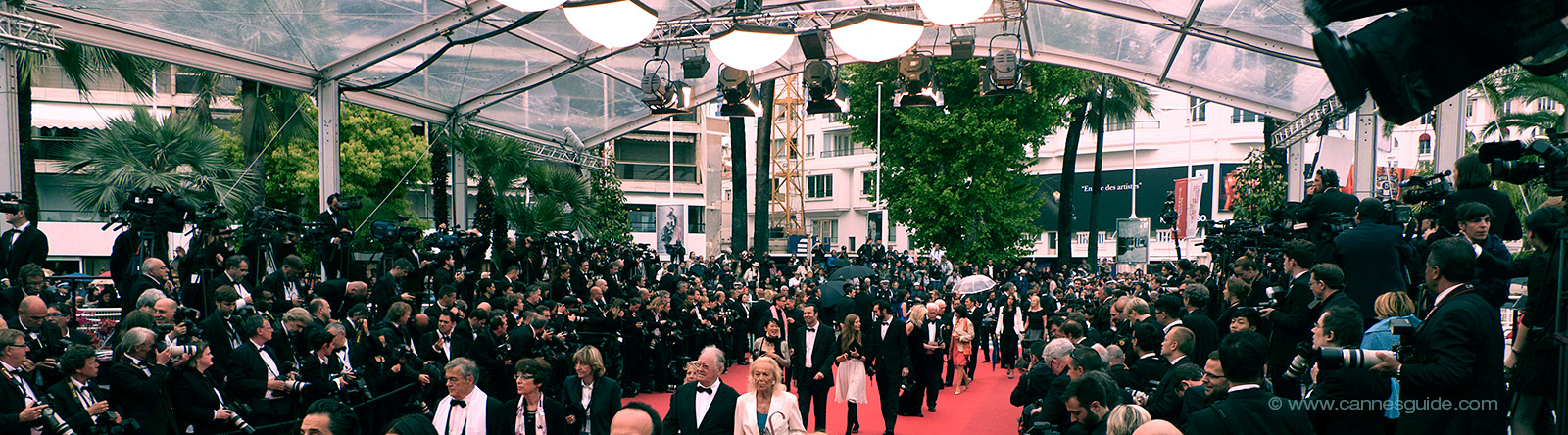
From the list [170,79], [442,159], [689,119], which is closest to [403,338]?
[442,159]

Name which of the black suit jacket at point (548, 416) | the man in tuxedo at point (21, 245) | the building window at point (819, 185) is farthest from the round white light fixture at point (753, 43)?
the building window at point (819, 185)

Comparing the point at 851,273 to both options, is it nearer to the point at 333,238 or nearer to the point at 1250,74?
the point at 1250,74

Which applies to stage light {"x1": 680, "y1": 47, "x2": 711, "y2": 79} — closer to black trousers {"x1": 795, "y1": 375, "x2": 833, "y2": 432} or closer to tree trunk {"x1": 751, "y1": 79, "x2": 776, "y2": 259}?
black trousers {"x1": 795, "y1": 375, "x2": 833, "y2": 432}

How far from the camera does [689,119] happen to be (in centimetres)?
4800

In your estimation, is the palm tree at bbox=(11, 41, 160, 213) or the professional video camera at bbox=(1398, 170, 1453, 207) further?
the palm tree at bbox=(11, 41, 160, 213)

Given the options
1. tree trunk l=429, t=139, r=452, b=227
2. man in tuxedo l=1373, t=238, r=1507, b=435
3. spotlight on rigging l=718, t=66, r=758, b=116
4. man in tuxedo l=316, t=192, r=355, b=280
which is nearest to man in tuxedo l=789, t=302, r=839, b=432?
man in tuxedo l=316, t=192, r=355, b=280

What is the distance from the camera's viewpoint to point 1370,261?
6.07 meters

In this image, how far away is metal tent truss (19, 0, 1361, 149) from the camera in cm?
1197

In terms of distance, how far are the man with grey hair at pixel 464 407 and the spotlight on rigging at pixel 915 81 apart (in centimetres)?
1026

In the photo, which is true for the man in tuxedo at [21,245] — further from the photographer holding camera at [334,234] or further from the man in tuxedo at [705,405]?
the man in tuxedo at [705,405]

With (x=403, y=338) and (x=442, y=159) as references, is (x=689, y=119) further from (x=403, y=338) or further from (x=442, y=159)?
(x=403, y=338)

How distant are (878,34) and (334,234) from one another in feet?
24.0

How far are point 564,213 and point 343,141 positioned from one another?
27.0 ft

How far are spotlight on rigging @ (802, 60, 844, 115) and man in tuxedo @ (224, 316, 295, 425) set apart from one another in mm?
9021
